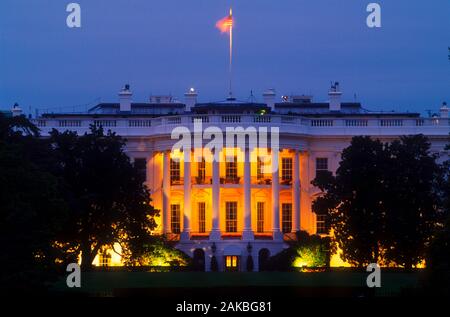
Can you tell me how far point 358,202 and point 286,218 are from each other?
22.1 m

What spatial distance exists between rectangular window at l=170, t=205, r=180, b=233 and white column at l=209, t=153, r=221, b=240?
3.27 m

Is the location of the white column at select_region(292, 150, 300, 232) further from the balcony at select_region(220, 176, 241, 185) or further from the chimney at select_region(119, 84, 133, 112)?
the chimney at select_region(119, 84, 133, 112)

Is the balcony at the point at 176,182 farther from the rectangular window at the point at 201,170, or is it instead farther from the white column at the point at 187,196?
the white column at the point at 187,196

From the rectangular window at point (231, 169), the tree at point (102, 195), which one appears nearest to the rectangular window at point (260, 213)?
the rectangular window at point (231, 169)

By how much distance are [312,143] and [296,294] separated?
5120cm

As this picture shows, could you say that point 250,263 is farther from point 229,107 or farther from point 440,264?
point 440,264

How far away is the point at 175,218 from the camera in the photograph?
116m

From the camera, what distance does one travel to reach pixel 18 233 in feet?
210

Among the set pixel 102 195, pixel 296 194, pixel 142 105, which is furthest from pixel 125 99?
pixel 102 195

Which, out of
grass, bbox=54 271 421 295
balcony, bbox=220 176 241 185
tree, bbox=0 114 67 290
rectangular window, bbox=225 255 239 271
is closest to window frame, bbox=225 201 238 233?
balcony, bbox=220 176 241 185

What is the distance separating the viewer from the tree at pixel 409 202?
9150cm
